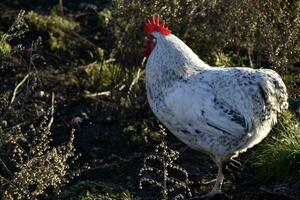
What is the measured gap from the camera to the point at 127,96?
23.5ft

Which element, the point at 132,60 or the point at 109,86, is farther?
the point at 109,86

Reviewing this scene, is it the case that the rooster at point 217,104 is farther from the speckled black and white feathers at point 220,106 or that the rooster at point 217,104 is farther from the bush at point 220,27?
the bush at point 220,27

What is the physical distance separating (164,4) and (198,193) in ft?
6.64

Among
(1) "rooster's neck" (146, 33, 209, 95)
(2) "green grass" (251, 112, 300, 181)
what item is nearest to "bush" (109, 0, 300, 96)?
(2) "green grass" (251, 112, 300, 181)

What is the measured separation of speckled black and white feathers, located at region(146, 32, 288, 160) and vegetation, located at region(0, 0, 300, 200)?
327mm

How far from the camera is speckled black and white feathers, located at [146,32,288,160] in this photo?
18.2 ft

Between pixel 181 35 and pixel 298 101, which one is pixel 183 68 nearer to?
pixel 181 35

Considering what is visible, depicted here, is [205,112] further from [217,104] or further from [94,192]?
[94,192]

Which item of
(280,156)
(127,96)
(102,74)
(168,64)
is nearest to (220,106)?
(168,64)

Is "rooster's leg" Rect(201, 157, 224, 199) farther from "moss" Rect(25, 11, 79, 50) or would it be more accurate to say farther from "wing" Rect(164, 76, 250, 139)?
"moss" Rect(25, 11, 79, 50)

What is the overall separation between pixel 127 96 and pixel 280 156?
185 centimetres

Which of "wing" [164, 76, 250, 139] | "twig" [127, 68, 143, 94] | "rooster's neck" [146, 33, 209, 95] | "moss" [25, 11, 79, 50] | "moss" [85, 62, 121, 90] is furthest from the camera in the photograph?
"moss" [25, 11, 79, 50]

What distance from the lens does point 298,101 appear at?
7145 mm

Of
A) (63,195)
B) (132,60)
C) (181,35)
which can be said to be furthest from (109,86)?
(63,195)
